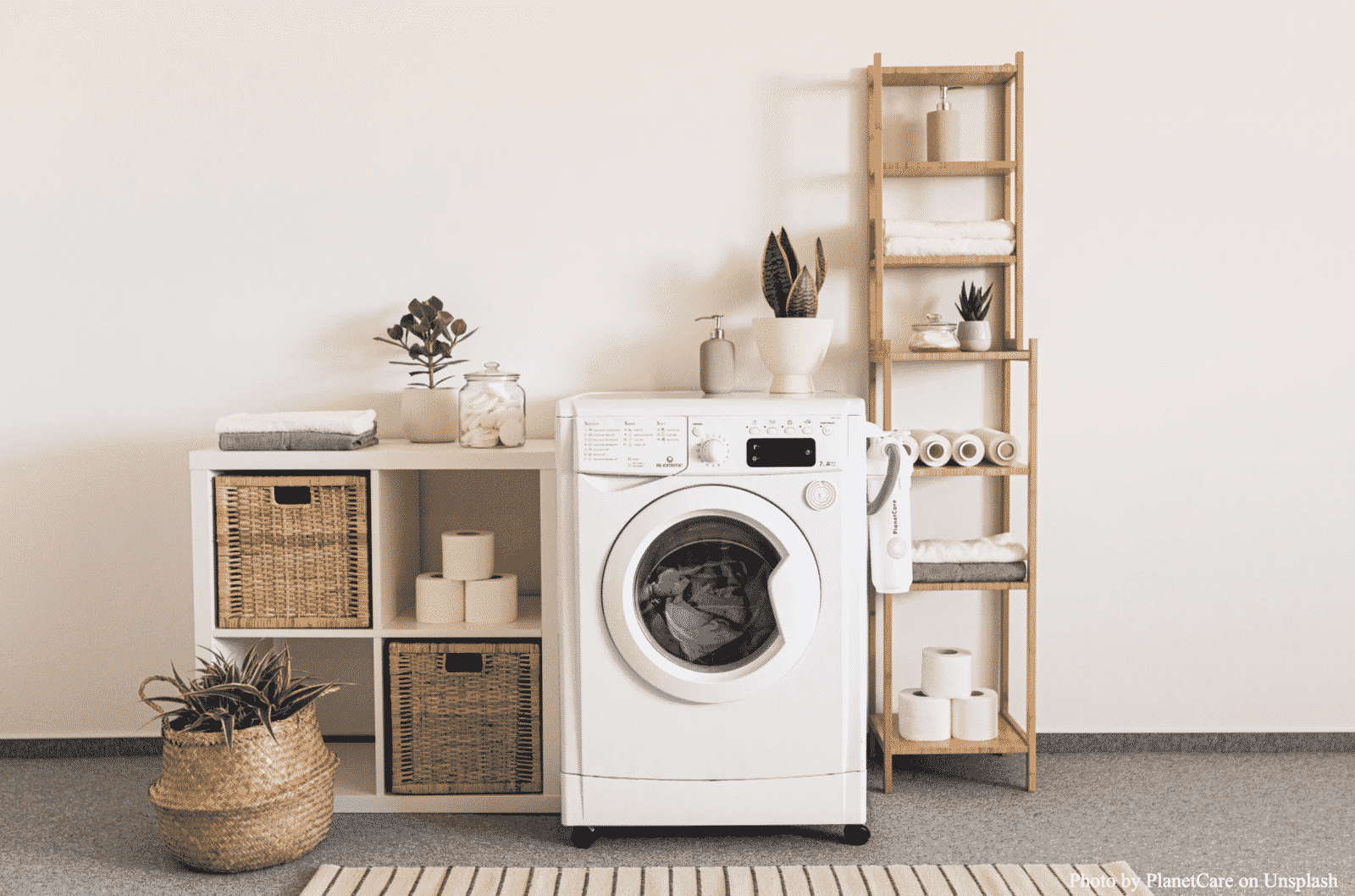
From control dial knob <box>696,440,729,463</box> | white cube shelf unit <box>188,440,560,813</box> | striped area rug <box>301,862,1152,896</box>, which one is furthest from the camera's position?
white cube shelf unit <box>188,440,560,813</box>

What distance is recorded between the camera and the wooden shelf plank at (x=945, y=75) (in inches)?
94.0

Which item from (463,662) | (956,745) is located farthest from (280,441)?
(956,745)

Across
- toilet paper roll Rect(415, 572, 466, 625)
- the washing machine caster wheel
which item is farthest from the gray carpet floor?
toilet paper roll Rect(415, 572, 466, 625)

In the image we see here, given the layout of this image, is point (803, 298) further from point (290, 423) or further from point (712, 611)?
point (290, 423)

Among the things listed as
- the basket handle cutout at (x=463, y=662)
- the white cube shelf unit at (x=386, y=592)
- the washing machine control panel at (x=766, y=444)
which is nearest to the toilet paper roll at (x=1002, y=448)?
the washing machine control panel at (x=766, y=444)

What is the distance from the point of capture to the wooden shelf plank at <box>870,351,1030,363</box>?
234cm

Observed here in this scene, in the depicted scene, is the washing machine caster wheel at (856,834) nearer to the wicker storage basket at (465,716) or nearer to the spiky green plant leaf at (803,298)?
the wicker storage basket at (465,716)

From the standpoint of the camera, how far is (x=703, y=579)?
6.66 ft

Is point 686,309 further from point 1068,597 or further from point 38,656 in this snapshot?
point 38,656

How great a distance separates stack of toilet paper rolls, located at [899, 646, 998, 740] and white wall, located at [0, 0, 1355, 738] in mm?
353

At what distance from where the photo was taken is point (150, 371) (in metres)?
2.61

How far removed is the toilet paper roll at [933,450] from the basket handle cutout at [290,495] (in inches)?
52.5

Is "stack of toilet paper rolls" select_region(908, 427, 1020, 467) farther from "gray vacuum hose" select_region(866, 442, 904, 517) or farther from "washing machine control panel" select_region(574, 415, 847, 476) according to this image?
"washing machine control panel" select_region(574, 415, 847, 476)

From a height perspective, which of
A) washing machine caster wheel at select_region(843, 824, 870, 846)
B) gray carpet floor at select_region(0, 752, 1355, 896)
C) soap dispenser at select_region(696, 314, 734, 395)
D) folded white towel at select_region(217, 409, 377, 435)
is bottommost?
gray carpet floor at select_region(0, 752, 1355, 896)
